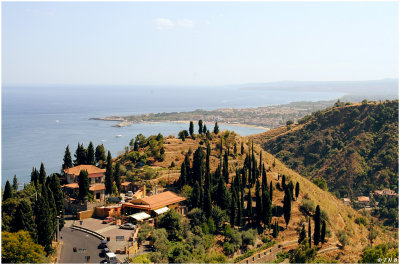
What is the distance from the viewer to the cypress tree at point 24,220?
27891 mm

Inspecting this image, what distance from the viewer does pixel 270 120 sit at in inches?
7584

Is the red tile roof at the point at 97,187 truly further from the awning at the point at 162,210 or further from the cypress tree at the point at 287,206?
the cypress tree at the point at 287,206

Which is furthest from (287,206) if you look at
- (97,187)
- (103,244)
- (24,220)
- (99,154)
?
(99,154)

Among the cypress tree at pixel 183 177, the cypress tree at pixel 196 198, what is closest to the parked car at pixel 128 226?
the cypress tree at pixel 196 198

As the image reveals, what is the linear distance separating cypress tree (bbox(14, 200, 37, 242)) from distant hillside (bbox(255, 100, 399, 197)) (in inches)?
2122

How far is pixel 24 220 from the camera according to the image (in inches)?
1101

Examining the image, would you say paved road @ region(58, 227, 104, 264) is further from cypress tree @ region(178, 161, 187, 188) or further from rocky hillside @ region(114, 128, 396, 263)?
cypress tree @ region(178, 161, 187, 188)

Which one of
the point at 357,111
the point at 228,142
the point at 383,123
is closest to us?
the point at 228,142

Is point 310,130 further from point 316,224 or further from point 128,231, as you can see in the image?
point 128,231

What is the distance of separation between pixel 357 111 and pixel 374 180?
22.9 metres

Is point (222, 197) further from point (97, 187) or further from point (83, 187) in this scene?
point (83, 187)

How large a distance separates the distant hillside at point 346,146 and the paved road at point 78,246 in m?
48.6

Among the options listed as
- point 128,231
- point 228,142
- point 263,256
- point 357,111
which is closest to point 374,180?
point 357,111

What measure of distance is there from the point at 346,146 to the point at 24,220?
68.6 m
